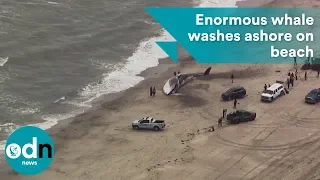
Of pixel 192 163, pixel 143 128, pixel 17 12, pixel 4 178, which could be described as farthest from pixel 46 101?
pixel 17 12

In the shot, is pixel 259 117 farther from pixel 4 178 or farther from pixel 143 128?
pixel 4 178

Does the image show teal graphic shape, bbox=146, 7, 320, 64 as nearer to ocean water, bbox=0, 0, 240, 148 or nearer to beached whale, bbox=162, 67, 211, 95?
ocean water, bbox=0, 0, 240, 148

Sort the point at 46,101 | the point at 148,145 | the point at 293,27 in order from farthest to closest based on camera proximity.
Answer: the point at 293,27, the point at 46,101, the point at 148,145

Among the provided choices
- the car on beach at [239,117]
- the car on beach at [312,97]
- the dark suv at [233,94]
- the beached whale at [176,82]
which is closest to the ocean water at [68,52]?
the beached whale at [176,82]

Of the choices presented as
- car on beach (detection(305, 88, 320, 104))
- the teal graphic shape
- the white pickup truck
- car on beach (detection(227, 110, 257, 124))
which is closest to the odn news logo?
the white pickup truck

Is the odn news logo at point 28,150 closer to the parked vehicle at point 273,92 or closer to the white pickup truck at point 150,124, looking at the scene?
the white pickup truck at point 150,124

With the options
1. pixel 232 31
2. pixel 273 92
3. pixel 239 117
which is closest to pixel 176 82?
pixel 273 92
